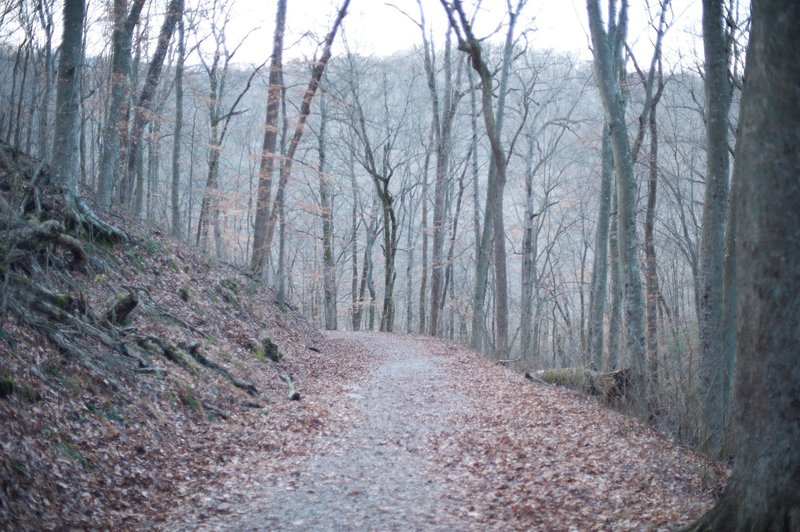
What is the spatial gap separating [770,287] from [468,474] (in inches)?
157

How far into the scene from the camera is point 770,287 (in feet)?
11.7

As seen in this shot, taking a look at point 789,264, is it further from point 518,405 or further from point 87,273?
point 87,273

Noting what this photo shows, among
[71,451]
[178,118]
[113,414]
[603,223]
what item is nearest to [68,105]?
[113,414]

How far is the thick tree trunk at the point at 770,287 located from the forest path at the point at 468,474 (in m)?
1.33

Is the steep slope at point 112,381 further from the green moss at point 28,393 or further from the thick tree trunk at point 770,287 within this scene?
the thick tree trunk at point 770,287

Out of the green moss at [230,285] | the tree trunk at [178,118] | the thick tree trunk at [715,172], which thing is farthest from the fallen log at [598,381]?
the tree trunk at [178,118]

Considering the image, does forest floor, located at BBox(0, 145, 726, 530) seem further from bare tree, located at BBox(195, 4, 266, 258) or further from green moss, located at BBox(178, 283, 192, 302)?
bare tree, located at BBox(195, 4, 266, 258)

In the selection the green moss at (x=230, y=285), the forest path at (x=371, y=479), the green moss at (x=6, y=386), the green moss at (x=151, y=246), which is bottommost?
the forest path at (x=371, y=479)

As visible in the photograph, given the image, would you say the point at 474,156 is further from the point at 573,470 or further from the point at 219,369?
the point at 573,470

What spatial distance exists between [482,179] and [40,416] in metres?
33.3

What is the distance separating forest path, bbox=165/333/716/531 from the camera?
5.24 metres

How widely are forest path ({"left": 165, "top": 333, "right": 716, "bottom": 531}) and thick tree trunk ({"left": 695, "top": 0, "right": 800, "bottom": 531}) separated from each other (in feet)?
4.38

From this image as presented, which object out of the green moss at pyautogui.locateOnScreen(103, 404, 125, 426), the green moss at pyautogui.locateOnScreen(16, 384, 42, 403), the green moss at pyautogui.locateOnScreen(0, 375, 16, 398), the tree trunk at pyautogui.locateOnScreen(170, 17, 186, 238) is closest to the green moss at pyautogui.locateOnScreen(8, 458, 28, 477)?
the green moss at pyautogui.locateOnScreen(0, 375, 16, 398)

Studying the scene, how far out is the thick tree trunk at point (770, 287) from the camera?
3494mm
